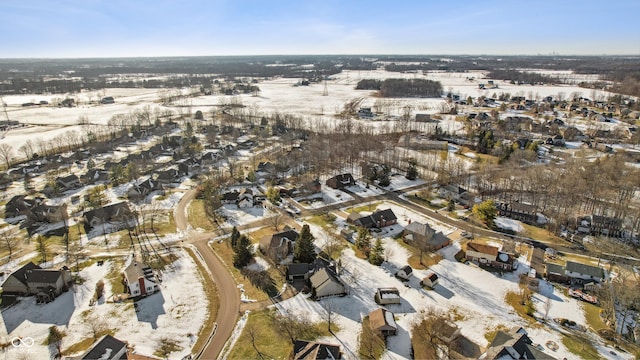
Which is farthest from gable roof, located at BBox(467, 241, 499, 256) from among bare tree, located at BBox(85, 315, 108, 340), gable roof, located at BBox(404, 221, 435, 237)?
bare tree, located at BBox(85, 315, 108, 340)

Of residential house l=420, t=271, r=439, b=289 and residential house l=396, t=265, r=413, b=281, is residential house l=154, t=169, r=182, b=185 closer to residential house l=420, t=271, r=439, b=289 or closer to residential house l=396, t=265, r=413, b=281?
residential house l=396, t=265, r=413, b=281

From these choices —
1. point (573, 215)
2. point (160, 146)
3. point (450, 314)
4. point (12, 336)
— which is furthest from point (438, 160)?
point (12, 336)

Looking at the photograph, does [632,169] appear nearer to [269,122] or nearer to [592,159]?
[592,159]

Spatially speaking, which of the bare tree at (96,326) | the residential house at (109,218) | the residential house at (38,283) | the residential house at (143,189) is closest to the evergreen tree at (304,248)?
the bare tree at (96,326)

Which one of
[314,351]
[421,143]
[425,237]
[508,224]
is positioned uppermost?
[421,143]

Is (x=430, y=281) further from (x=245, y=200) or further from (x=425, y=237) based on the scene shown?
(x=245, y=200)

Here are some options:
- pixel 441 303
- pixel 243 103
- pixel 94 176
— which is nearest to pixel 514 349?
pixel 441 303
